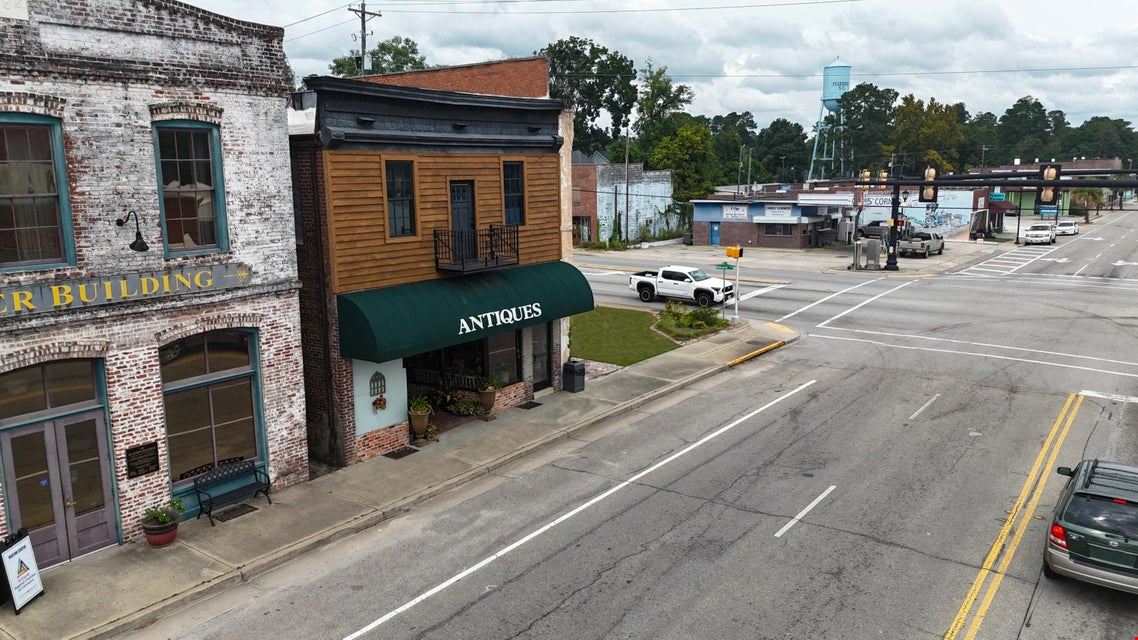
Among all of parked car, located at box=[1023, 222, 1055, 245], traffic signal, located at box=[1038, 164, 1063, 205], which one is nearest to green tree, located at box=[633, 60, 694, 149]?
parked car, located at box=[1023, 222, 1055, 245]

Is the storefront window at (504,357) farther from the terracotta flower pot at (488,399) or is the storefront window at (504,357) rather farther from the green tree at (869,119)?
the green tree at (869,119)

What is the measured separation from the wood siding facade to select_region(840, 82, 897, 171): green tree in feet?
386

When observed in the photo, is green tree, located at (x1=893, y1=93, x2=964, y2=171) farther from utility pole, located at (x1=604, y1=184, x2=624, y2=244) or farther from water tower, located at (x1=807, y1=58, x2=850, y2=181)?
utility pole, located at (x1=604, y1=184, x2=624, y2=244)

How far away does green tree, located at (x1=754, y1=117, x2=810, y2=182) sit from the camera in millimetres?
139375

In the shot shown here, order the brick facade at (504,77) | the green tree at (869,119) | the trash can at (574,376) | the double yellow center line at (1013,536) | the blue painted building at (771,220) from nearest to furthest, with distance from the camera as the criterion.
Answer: the double yellow center line at (1013,536) → the brick facade at (504,77) → the trash can at (574,376) → the blue painted building at (771,220) → the green tree at (869,119)

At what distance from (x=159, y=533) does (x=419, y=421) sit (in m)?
6.24

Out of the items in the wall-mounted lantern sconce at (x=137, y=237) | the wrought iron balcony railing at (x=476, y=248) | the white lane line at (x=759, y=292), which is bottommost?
the white lane line at (x=759, y=292)

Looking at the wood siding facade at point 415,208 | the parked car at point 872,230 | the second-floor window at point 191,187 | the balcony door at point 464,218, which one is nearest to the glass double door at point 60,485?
the second-floor window at point 191,187

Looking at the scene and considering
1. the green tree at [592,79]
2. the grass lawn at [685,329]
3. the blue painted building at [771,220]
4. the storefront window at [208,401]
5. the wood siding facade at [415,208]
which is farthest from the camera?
the green tree at [592,79]

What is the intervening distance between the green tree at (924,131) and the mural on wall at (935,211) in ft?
117

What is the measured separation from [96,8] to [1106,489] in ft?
55.6

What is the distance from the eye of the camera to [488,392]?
19938mm

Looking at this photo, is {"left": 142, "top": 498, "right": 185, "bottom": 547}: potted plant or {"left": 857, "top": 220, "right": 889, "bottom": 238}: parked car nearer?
{"left": 142, "top": 498, "right": 185, "bottom": 547}: potted plant

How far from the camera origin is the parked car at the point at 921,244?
58094mm
